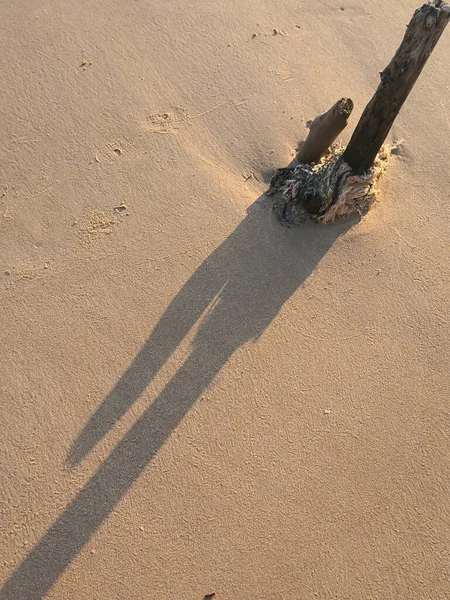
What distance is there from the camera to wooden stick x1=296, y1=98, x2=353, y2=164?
8.46ft

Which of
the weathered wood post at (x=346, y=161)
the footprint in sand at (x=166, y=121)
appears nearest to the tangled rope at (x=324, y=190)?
the weathered wood post at (x=346, y=161)

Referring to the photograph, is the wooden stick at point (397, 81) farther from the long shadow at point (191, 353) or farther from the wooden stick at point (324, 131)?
the long shadow at point (191, 353)

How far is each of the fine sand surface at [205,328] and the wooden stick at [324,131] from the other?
0.63 feet

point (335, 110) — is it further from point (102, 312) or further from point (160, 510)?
point (160, 510)

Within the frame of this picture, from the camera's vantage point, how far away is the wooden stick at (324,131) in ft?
8.46

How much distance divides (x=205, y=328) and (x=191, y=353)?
0.48 feet

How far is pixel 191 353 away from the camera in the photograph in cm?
247

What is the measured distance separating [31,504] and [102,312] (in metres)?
0.90

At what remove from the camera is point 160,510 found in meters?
2.15

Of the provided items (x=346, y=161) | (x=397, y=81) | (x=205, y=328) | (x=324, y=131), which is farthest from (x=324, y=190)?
(x=205, y=328)

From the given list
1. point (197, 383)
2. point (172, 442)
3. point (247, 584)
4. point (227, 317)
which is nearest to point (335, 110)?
point (227, 317)

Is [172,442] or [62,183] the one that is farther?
[62,183]

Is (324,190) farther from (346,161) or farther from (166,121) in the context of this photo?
(166,121)

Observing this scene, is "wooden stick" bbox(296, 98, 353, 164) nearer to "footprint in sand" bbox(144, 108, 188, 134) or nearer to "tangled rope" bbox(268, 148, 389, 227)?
"tangled rope" bbox(268, 148, 389, 227)
